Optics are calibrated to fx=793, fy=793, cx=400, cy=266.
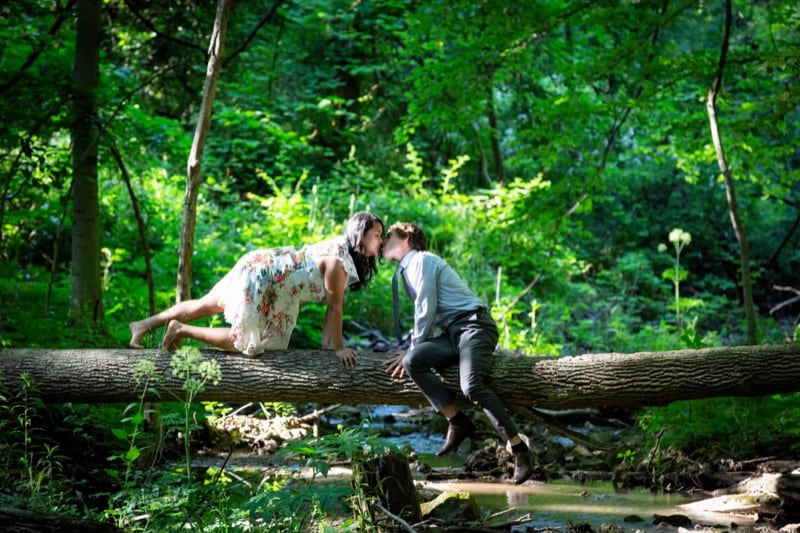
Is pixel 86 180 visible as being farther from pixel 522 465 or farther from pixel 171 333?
pixel 522 465

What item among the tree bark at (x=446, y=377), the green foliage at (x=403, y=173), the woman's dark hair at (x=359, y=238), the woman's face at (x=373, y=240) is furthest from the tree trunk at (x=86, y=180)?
the woman's face at (x=373, y=240)

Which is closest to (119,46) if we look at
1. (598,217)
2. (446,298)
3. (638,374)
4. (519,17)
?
(519,17)

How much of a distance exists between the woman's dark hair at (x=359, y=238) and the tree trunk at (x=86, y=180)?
8.66 ft

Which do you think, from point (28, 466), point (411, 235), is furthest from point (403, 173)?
point (28, 466)

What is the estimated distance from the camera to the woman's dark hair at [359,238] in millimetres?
5531

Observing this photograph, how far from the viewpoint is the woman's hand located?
524 centimetres

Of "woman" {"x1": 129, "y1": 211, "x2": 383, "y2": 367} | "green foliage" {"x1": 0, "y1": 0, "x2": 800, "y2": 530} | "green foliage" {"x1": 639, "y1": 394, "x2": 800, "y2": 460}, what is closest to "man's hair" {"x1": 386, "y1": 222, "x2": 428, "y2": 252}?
"woman" {"x1": 129, "y1": 211, "x2": 383, "y2": 367}

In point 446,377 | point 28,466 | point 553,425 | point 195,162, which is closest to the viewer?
point 28,466

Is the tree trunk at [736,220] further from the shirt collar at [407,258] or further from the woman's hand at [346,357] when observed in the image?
the woman's hand at [346,357]

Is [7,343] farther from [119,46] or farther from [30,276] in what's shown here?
[119,46]

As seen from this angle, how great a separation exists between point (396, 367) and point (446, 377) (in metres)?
0.34

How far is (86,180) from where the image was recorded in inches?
277

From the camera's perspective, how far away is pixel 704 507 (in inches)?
211

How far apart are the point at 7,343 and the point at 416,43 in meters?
6.38
